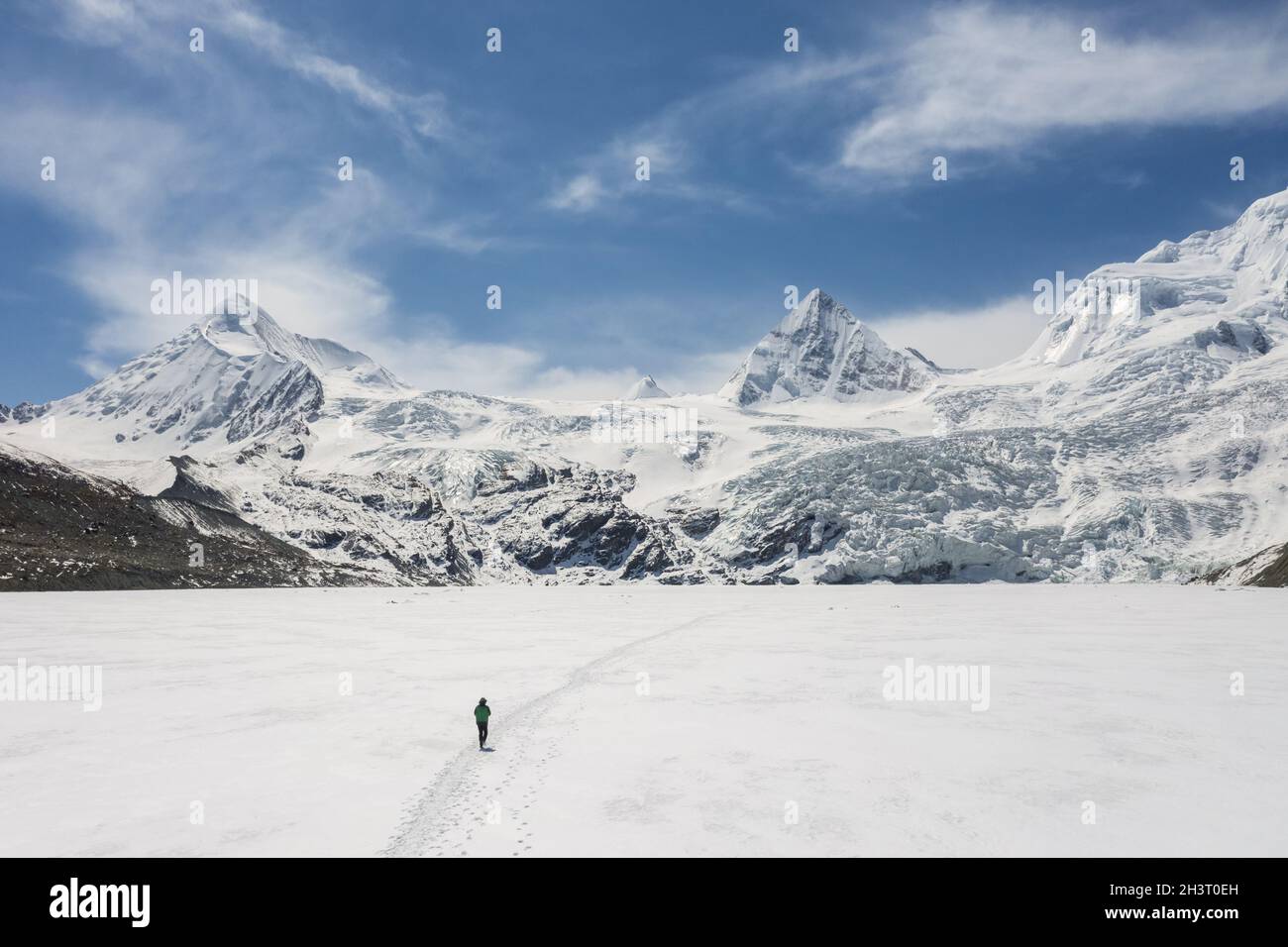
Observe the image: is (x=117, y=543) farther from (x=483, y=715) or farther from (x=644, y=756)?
(x=644, y=756)

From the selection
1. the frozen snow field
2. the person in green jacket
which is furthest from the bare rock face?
the person in green jacket

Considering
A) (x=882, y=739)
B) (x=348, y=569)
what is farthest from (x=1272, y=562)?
(x=348, y=569)

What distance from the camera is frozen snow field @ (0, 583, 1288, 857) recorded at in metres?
11.2

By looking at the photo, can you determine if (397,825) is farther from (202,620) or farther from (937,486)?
(937,486)

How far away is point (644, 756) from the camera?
15852mm

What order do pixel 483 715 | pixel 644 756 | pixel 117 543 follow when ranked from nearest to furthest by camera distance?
1. pixel 644 756
2. pixel 483 715
3. pixel 117 543

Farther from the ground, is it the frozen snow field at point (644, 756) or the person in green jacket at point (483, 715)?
the person in green jacket at point (483, 715)

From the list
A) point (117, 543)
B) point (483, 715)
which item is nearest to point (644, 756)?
point (483, 715)

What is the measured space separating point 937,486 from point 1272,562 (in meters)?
94.1

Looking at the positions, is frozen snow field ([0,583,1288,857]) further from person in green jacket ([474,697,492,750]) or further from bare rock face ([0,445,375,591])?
bare rock face ([0,445,375,591])

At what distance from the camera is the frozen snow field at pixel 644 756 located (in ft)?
36.7

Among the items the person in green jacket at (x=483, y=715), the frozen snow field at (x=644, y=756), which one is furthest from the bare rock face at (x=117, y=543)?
the person in green jacket at (x=483, y=715)

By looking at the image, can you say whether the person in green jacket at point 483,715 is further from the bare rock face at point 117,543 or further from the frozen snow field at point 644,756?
the bare rock face at point 117,543

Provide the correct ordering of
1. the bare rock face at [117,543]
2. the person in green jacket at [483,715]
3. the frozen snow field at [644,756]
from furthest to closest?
the bare rock face at [117,543]
the person in green jacket at [483,715]
the frozen snow field at [644,756]
